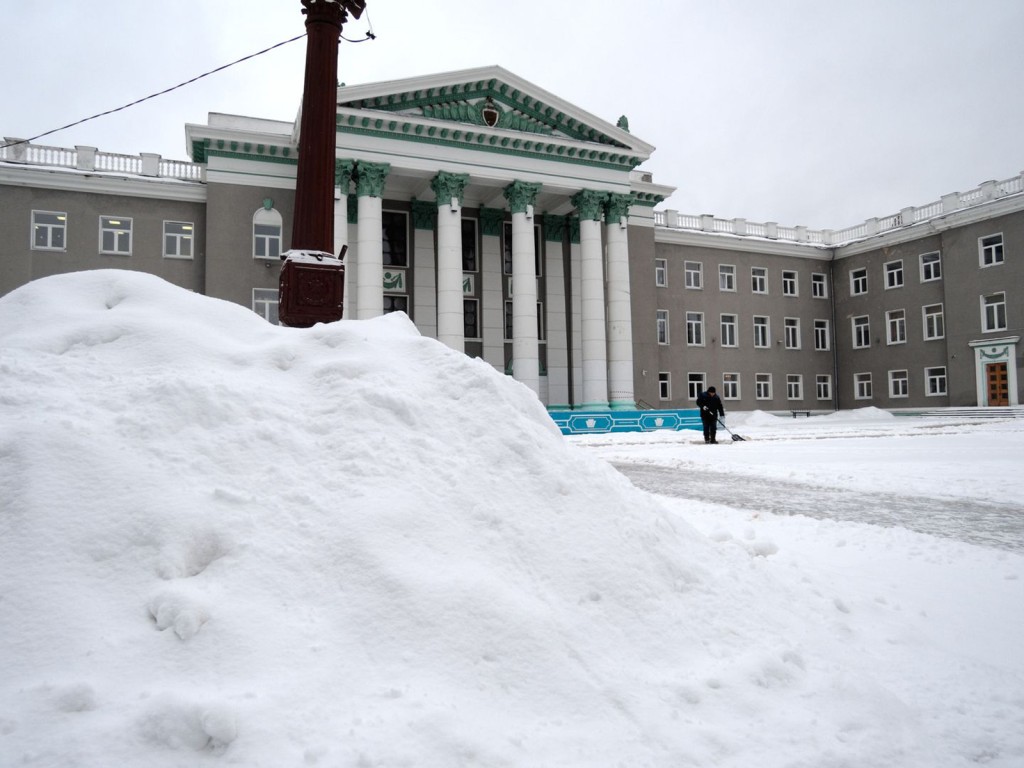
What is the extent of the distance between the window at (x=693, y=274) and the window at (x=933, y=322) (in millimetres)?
12351

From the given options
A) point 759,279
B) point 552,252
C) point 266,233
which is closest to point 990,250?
point 759,279

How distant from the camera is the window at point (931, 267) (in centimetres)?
3766

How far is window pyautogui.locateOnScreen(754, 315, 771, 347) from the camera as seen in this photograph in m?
40.8

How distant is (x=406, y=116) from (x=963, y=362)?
1197 inches

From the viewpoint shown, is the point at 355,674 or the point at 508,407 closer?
the point at 355,674

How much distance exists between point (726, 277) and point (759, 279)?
8.50 feet

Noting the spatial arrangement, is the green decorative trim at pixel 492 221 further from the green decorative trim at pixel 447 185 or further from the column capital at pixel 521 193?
the green decorative trim at pixel 447 185

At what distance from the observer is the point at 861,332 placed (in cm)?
4200

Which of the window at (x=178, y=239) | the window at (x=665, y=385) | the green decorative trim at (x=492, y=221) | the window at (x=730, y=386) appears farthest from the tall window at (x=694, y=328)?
the window at (x=178, y=239)

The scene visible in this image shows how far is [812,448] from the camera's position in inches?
660

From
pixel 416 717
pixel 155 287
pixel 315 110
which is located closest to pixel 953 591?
pixel 416 717

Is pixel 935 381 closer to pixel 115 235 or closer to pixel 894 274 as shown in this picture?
pixel 894 274

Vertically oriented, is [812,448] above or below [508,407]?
below

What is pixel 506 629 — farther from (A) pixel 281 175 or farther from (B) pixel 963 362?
(B) pixel 963 362
